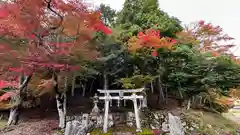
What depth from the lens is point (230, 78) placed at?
975 cm

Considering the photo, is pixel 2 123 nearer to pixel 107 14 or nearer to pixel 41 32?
pixel 41 32

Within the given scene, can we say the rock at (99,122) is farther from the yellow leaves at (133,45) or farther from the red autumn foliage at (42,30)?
the yellow leaves at (133,45)

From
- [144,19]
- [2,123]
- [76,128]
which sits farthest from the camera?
[144,19]

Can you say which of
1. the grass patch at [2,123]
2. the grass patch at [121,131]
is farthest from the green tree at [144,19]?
the grass patch at [2,123]

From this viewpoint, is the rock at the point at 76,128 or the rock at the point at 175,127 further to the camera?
the rock at the point at 175,127

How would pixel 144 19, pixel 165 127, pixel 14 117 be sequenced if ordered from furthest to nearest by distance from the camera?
pixel 144 19
pixel 14 117
pixel 165 127

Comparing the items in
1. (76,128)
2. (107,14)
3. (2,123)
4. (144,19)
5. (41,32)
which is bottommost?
(2,123)

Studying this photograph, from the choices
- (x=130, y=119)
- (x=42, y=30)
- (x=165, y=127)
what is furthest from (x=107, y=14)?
(x=165, y=127)

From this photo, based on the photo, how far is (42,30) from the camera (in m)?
7.89

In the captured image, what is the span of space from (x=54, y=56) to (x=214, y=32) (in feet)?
46.8

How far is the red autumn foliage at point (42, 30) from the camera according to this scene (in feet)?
24.7

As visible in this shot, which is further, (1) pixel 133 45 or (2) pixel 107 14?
(2) pixel 107 14

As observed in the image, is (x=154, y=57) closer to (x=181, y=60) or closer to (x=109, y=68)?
(x=181, y=60)

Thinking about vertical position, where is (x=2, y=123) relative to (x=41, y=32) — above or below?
below
